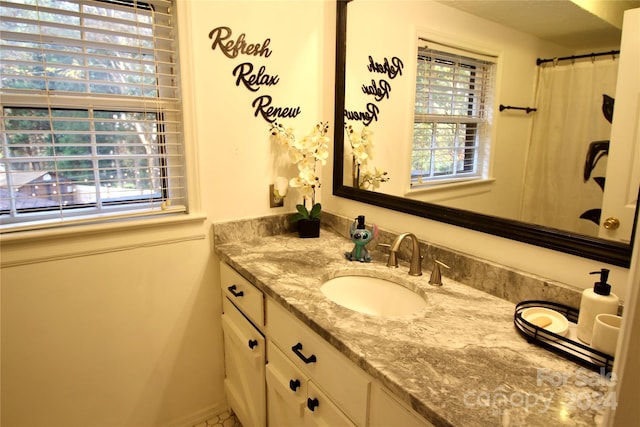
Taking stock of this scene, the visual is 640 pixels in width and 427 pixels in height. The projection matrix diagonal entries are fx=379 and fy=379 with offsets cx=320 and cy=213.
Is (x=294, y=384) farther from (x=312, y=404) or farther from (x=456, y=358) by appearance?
(x=456, y=358)

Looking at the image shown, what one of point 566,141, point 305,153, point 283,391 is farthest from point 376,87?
point 283,391

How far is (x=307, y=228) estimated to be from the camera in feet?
5.90

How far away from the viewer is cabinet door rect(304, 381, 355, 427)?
1.00 m

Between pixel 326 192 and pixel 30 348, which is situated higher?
pixel 326 192

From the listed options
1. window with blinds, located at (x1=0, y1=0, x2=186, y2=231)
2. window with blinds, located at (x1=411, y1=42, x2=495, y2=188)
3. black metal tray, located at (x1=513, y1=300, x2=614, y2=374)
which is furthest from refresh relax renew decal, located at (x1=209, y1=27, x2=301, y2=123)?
black metal tray, located at (x1=513, y1=300, x2=614, y2=374)

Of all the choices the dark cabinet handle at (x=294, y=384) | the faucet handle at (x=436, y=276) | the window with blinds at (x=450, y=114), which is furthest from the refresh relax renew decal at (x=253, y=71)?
the dark cabinet handle at (x=294, y=384)

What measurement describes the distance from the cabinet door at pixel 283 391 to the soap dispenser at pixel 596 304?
0.75 metres

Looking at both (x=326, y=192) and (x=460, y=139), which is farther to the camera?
(x=326, y=192)

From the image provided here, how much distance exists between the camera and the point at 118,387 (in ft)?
5.27

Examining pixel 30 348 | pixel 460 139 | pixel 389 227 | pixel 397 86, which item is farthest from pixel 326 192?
pixel 30 348

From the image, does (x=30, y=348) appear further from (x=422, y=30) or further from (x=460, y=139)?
(x=422, y=30)

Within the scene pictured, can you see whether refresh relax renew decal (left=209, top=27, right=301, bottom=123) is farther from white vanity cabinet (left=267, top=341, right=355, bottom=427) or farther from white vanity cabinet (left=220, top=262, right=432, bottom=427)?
white vanity cabinet (left=267, top=341, right=355, bottom=427)

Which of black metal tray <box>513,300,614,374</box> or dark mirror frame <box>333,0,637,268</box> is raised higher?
dark mirror frame <box>333,0,637,268</box>

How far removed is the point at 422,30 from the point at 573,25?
20.9 inches
